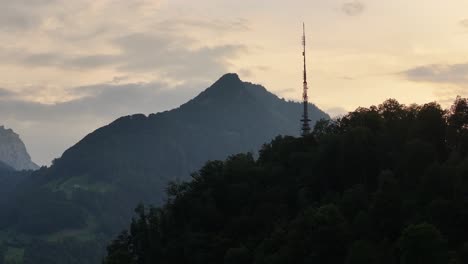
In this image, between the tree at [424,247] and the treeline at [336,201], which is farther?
the treeline at [336,201]

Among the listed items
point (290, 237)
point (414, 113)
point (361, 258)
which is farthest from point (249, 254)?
point (414, 113)

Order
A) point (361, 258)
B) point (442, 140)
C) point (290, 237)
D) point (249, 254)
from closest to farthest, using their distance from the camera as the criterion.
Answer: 1. point (361, 258)
2. point (290, 237)
3. point (249, 254)
4. point (442, 140)

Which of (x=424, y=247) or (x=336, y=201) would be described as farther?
(x=336, y=201)

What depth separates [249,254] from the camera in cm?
11962

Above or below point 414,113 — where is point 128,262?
below

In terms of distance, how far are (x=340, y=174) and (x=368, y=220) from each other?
3189 centimetres

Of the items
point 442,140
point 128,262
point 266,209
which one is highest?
point 442,140

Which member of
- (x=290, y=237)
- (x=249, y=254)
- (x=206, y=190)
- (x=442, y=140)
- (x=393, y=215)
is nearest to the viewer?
(x=393, y=215)

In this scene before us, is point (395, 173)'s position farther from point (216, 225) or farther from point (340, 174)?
point (216, 225)

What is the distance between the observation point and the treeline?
97.9 m

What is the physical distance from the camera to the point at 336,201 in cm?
12025

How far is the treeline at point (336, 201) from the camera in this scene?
321ft

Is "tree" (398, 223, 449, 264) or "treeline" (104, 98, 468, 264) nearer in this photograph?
"tree" (398, 223, 449, 264)

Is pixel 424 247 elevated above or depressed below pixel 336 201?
below
